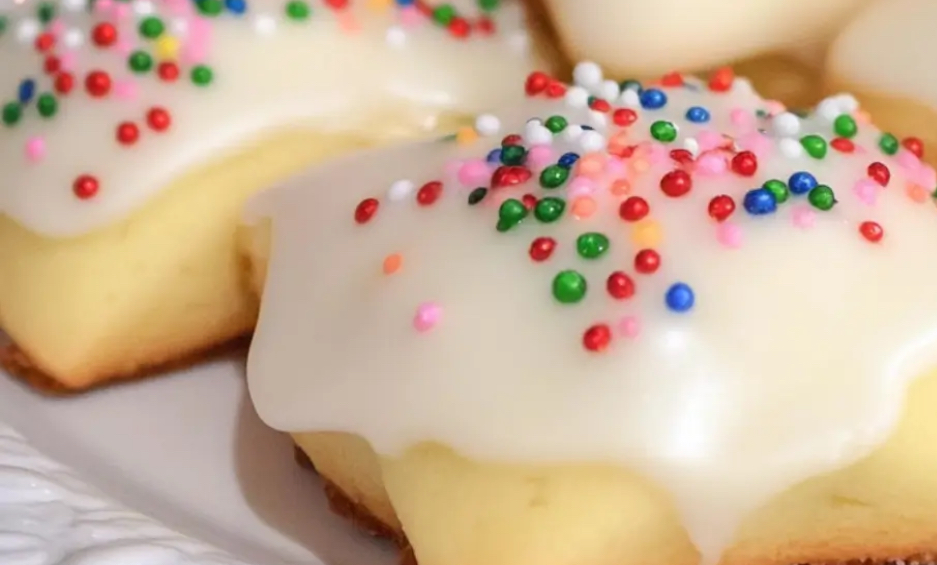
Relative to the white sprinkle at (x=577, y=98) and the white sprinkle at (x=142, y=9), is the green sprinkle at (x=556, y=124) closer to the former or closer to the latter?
the white sprinkle at (x=577, y=98)

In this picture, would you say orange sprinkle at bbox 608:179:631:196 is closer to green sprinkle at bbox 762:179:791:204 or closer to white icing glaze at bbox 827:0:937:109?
green sprinkle at bbox 762:179:791:204

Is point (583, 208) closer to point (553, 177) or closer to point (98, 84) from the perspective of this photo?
point (553, 177)

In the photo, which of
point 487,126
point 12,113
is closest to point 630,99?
point 487,126

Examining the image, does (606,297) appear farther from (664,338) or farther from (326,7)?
(326,7)

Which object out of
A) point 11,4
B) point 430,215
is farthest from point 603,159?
point 11,4

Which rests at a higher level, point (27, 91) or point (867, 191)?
point (867, 191)

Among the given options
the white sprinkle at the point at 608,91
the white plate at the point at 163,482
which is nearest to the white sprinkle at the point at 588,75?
the white sprinkle at the point at 608,91
